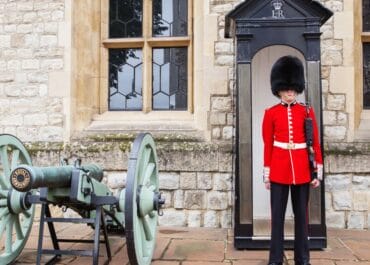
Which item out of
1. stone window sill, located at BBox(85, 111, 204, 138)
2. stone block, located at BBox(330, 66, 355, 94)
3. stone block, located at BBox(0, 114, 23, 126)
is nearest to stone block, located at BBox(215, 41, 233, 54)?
stone window sill, located at BBox(85, 111, 204, 138)

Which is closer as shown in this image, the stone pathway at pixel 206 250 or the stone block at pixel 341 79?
the stone pathway at pixel 206 250

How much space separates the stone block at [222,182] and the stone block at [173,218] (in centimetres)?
48

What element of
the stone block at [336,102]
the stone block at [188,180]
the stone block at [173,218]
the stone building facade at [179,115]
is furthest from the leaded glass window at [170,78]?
the stone block at [336,102]

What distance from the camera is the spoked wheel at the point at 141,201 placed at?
2.92 m

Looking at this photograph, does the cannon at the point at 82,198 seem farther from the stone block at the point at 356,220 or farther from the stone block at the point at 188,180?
the stone block at the point at 356,220

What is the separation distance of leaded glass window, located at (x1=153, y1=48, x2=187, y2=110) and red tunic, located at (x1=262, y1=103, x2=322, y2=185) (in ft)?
7.20

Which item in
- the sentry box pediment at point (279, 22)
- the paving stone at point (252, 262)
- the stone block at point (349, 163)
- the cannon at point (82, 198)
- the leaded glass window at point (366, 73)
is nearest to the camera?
the cannon at point (82, 198)

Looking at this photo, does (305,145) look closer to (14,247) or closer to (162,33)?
(14,247)

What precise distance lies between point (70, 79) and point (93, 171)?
191cm

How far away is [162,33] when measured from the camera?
18.6 ft

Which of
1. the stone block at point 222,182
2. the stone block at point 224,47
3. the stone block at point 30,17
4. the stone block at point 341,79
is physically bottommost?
the stone block at point 222,182

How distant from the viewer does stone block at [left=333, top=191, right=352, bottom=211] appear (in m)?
4.94

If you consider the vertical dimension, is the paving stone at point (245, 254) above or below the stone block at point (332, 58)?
below

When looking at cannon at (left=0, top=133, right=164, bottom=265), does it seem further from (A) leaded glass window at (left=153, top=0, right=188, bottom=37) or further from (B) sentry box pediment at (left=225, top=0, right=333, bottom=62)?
(A) leaded glass window at (left=153, top=0, right=188, bottom=37)
